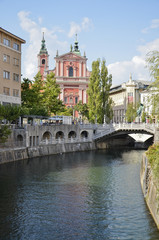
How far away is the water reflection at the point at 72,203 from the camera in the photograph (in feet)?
90.0

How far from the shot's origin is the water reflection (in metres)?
27.4

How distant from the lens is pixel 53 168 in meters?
55.1

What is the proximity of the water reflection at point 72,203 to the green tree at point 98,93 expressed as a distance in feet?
116

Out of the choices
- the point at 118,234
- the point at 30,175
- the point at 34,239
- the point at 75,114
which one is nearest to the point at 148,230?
the point at 118,234

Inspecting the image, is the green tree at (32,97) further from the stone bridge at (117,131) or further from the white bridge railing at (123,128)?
the stone bridge at (117,131)

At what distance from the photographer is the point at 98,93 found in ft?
296

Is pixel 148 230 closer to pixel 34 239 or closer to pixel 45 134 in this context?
pixel 34 239

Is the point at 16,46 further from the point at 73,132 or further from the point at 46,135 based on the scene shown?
the point at 73,132

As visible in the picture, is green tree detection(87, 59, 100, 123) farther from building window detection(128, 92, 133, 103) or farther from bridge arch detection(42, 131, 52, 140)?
building window detection(128, 92, 133, 103)

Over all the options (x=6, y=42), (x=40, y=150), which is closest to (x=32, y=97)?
(x=6, y=42)

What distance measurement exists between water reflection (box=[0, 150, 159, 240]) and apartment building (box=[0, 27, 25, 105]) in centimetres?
1917

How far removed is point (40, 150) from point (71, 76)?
72.7m

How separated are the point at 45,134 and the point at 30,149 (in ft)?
45.2

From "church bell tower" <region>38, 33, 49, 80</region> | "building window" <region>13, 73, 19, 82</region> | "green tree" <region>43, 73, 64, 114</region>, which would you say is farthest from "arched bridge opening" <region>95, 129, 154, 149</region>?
"church bell tower" <region>38, 33, 49, 80</region>
